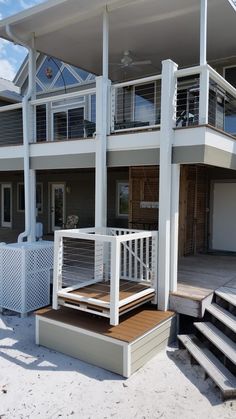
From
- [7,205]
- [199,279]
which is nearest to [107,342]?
[199,279]

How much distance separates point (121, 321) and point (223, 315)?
1.44m

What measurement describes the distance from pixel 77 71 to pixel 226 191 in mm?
6306

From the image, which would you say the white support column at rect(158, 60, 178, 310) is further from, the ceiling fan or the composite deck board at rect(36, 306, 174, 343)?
the ceiling fan

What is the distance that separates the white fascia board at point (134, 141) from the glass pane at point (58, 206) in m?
7.23

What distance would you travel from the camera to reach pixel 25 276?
235 inches

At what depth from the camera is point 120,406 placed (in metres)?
3.62

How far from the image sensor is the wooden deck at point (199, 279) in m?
5.09

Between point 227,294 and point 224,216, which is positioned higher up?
point 224,216

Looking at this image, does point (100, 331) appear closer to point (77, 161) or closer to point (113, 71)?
point (77, 161)

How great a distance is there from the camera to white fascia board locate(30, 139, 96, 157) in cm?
626

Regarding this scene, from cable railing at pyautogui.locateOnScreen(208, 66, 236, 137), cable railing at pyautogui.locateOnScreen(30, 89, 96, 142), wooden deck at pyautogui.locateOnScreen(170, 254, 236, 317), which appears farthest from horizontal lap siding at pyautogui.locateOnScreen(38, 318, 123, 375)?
cable railing at pyautogui.locateOnScreen(30, 89, 96, 142)

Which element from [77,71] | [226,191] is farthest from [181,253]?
[77,71]

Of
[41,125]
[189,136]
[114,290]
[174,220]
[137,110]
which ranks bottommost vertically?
[114,290]

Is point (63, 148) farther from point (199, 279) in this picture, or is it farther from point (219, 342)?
point (219, 342)
